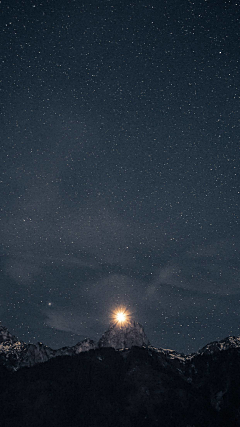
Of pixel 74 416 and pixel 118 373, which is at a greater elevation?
pixel 118 373

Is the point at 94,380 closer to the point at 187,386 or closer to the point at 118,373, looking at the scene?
the point at 118,373

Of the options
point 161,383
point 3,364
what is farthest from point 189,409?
point 3,364

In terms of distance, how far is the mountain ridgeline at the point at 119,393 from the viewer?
5605 inches

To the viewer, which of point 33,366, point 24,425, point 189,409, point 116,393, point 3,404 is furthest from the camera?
Result: point 33,366

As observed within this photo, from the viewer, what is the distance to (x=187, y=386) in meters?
178

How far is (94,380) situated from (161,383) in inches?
1881

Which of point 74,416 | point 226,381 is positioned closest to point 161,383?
point 226,381

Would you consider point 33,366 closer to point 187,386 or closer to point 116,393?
point 116,393

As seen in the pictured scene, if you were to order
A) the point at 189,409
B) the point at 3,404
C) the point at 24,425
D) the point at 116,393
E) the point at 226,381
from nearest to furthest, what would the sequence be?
the point at 24,425 < the point at 3,404 < the point at 189,409 < the point at 116,393 < the point at 226,381

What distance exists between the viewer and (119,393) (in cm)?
16200

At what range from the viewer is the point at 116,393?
162m

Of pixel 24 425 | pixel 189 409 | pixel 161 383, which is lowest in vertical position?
pixel 24 425

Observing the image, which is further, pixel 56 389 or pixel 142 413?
pixel 56 389

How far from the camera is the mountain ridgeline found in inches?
5605
